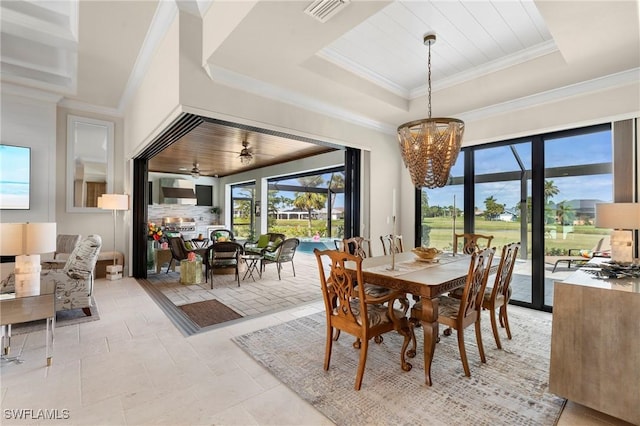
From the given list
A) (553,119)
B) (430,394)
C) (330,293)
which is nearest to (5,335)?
(330,293)

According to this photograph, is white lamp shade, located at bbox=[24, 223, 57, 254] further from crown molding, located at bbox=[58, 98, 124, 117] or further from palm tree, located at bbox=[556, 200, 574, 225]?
palm tree, located at bbox=[556, 200, 574, 225]

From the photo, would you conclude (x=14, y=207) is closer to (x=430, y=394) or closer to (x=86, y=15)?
(x=86, y=15)

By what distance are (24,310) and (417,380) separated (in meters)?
3.14

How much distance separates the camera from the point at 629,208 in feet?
8.89

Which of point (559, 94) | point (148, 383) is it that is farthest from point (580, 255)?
point (148, 383)

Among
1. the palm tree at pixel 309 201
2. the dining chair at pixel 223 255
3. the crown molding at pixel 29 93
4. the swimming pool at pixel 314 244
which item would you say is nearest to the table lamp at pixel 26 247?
the dining chair at pixel 223 255

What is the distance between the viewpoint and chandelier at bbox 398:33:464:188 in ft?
9.14

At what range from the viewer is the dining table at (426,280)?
2256mm

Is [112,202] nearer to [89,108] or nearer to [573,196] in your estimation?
[89,108]

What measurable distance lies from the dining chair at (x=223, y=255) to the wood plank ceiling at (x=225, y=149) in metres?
1.95

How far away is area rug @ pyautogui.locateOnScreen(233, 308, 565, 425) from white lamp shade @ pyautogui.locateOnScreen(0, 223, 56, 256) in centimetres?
189

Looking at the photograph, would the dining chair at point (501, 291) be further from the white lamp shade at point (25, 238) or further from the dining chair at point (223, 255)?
the white lamp shade at point (25, 238)

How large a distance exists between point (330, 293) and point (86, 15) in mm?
3815

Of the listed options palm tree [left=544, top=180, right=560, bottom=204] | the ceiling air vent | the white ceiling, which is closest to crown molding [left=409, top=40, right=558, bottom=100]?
the white ceiling
